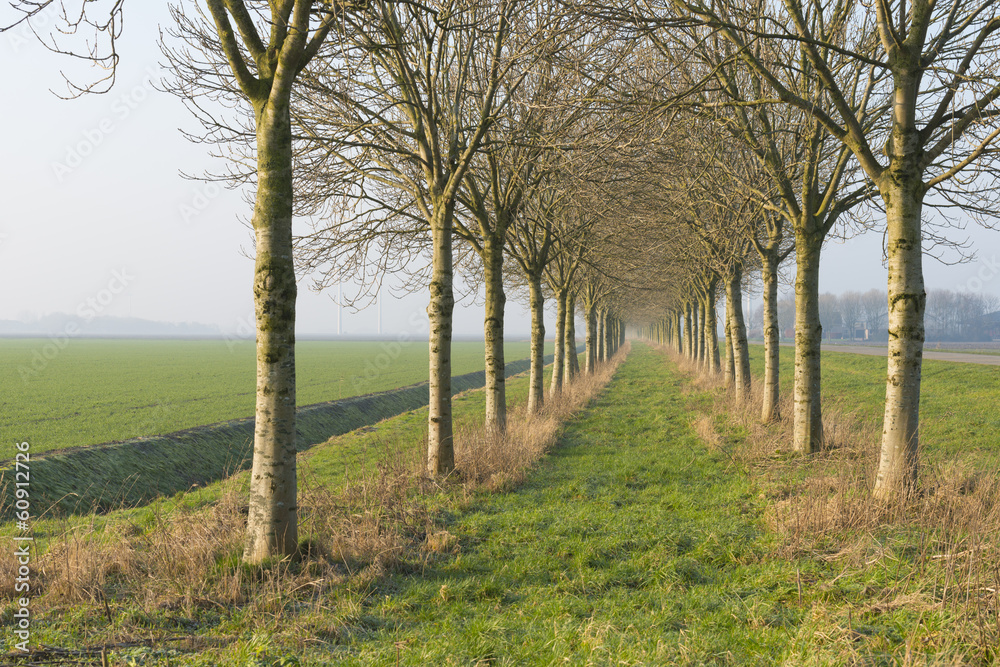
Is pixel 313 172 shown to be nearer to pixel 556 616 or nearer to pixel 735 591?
pixel 556 616

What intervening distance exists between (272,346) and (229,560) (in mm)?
2112

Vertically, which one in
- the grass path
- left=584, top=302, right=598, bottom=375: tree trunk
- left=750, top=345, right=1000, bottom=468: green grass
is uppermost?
left=584, top=302, right=598, bottom=375: tree trunk

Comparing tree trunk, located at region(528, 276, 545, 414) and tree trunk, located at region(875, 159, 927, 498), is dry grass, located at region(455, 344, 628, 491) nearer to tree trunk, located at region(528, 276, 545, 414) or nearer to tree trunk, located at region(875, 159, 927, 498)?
tree trunk, located at region(528, 276, 545, 414)

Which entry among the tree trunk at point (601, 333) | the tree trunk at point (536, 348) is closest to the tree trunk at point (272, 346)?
the tree trunk at point (536, 348)

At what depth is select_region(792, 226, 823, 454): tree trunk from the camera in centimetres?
960

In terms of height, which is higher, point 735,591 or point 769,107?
point 769,107

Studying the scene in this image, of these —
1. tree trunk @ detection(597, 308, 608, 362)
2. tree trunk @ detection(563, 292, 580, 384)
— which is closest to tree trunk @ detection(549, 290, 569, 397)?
tree trunk @ detection(563, 292, 580, 384)

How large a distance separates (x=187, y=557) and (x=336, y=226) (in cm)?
726

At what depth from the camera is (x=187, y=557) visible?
490 centimetres

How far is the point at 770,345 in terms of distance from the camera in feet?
43.4

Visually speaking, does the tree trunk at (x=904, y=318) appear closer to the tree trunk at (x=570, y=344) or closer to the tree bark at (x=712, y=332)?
the tree trunk at (x=570, y=344)

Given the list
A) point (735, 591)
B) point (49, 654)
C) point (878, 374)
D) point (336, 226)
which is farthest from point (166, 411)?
point (878, 374)

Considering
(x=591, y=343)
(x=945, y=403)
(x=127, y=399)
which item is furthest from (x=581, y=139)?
(x=127, y=399)

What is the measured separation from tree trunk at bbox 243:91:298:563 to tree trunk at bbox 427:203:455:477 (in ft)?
12.9
